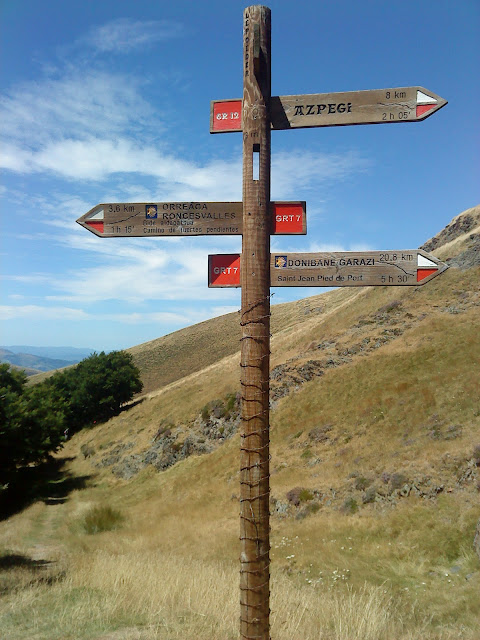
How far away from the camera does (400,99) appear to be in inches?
193

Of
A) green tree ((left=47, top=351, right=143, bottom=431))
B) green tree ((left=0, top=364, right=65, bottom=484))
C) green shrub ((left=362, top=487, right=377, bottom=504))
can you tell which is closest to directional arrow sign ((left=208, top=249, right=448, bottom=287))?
green shrub ((left=362, top=487, right=377, bottom=504))

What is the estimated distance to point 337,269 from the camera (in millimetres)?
4914

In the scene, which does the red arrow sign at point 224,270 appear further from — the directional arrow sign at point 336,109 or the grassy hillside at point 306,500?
the grassy hillside at point 306,500

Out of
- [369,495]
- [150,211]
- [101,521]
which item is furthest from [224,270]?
[101,521]

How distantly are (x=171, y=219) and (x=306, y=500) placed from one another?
71.7 ft

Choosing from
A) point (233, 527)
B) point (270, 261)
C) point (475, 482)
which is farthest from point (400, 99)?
point (233, 527)

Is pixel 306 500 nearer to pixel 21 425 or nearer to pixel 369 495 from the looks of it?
pixel 369 495

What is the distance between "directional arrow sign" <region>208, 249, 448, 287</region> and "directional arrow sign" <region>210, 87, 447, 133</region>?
4.75ft

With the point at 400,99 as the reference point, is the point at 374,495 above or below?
below

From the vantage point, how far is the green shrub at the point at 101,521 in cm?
2540

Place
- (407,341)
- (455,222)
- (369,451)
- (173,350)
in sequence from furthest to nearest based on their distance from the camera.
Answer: (173,350), (455,222), (407,341), (369,451)

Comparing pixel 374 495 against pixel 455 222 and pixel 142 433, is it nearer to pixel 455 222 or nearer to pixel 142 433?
pixel 142 433

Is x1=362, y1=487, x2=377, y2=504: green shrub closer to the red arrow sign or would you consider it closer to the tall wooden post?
the tall wooden post

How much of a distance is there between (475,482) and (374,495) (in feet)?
15.5
